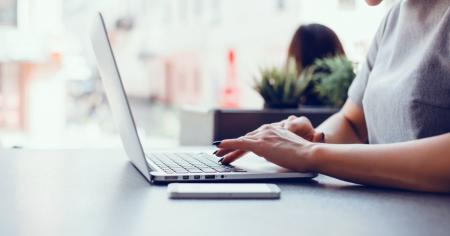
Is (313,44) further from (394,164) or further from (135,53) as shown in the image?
(135,53)

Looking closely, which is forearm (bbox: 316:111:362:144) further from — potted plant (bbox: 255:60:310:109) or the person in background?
potted plant (bbox: 255:60:310:109)

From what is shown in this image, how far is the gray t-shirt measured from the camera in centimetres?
103

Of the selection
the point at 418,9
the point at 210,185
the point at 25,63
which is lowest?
the point at 25,63

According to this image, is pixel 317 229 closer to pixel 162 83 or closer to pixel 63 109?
pixel 162 83

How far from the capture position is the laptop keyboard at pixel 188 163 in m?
0.93

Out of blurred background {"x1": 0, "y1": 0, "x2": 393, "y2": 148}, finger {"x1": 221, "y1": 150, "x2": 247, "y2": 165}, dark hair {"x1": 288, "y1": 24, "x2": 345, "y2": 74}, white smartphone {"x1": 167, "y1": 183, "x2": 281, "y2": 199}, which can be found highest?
white smartphone {"x1": 167, "y1": 183, "x2": 281, "y2": 199}

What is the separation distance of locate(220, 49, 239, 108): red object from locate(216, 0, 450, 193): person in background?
2013mm

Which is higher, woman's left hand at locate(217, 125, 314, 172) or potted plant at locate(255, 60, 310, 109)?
woman's left hand at locate(217, 125, 314, 172)

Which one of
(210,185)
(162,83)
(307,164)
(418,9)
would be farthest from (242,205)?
(162,83)

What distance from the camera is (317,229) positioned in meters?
0.63

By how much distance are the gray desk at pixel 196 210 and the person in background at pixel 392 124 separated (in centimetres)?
3

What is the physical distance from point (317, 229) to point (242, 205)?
13cm

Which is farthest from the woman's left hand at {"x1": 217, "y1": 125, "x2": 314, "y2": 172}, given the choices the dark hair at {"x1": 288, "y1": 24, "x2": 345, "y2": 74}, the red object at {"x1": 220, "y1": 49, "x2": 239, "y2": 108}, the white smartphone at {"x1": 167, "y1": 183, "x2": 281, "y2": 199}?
the red object at {"x1": 220, "y1": 49, "x2": 239, "y2": 108}

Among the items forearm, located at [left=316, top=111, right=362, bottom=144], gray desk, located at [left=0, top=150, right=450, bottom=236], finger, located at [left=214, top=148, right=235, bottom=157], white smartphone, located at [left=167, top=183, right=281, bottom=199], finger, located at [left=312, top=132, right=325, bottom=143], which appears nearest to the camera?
gray desk, located at [left=0, top=150, right=450, bottom=236]
